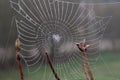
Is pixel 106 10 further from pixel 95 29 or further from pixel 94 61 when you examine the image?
pixel 94 61

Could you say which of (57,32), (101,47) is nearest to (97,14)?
(101,47)

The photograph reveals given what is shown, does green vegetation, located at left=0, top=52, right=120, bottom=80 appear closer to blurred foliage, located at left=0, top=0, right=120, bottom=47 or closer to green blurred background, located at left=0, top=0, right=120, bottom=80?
green blurred background, located at left=0, top=0, right=120, bottom=80

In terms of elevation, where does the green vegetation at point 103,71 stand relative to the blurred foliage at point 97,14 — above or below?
below

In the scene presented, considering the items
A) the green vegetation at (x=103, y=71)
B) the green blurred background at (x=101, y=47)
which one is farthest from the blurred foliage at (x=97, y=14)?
the green vegetation at (x=103, y=71)

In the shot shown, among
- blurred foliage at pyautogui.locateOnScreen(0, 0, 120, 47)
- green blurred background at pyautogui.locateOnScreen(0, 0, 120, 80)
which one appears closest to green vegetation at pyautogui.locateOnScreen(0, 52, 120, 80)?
green blurred background at pyautogui.locateOnScreen(0, 0, 120, 80)

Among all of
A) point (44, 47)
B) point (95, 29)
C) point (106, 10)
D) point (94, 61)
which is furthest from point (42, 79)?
point (106, 10)

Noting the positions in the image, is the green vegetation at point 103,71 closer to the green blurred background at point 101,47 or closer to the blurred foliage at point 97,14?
the green blurred background at point 101,47

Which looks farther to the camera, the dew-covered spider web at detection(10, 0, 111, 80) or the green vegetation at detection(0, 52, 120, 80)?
the green vegetation at detection(0, 52, 120, 80)
